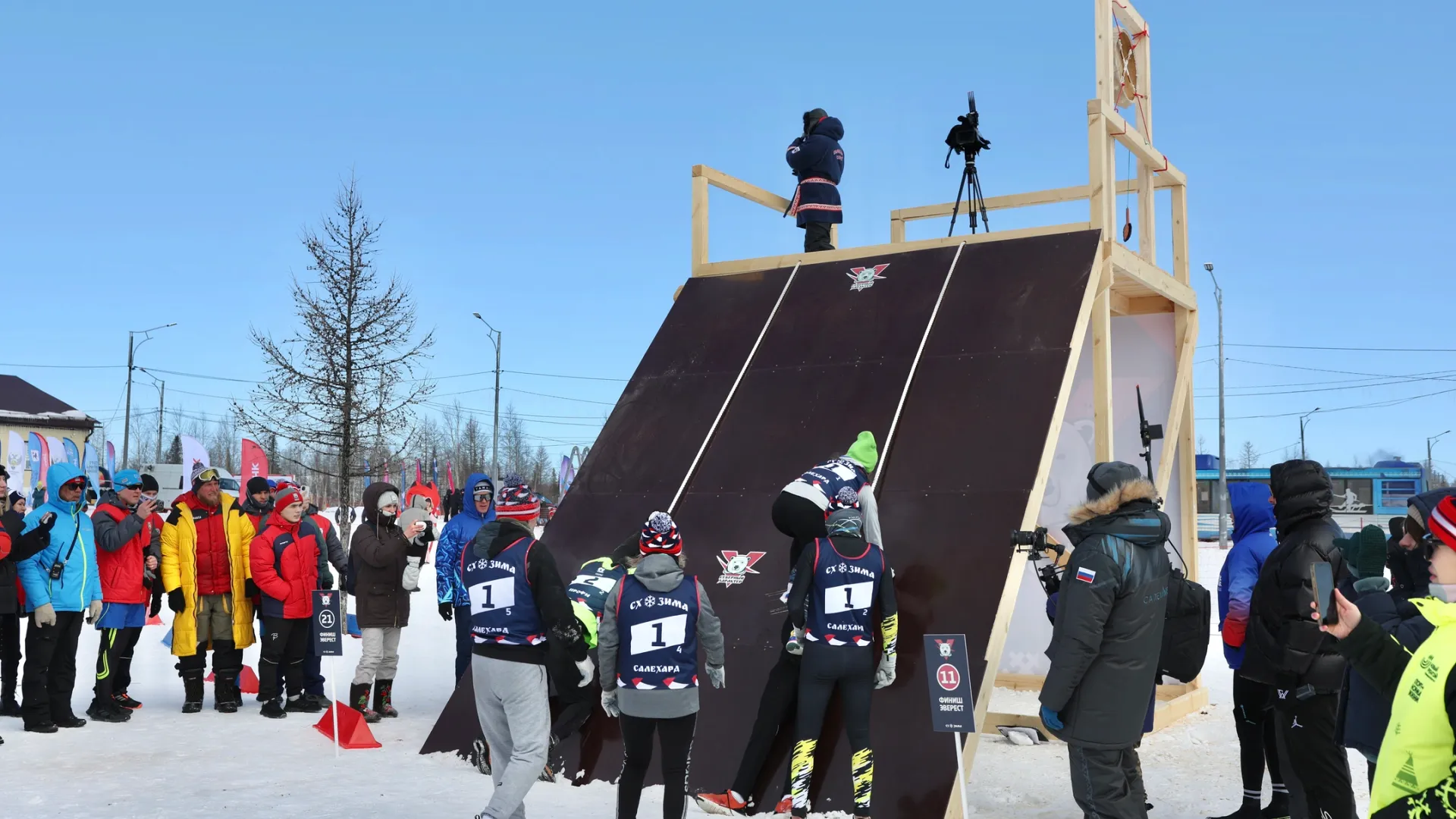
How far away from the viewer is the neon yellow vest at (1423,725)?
2746 millimetres

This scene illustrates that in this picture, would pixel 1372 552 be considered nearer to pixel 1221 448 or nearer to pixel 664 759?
pixel 664 759

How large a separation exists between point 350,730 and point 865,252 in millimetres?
5204

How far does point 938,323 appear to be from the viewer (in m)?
8.04

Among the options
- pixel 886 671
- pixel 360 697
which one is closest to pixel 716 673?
pixel 886 671

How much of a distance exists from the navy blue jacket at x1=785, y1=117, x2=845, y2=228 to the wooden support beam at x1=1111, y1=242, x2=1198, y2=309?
3.00 meters

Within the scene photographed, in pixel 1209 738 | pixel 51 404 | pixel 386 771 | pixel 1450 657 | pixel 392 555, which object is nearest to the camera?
pixel 1450 657

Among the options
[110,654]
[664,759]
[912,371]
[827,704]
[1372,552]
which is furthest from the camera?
[110,654]

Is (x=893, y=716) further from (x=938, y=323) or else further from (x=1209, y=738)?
(x=1209, y=738)

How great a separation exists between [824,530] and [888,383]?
1.87m

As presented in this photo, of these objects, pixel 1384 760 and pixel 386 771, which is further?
pixel 386 771

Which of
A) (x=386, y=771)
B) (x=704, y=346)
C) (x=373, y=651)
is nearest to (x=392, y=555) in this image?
(x=373, y=651)

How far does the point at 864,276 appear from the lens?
8.74m

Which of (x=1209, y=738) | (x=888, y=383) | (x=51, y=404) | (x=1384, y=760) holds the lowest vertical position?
(x=1209, y=738)

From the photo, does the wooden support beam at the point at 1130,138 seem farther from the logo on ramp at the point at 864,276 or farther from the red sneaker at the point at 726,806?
the red sneaker at the point at 726,806
